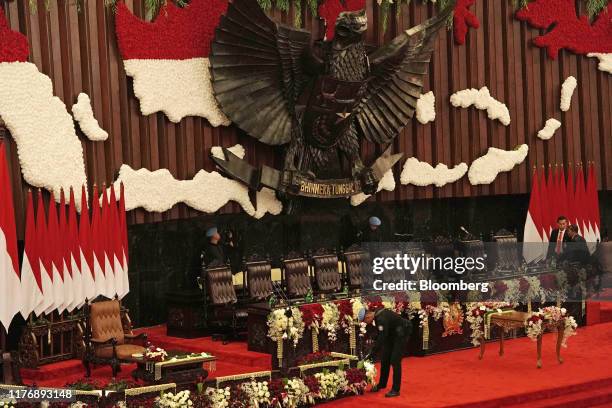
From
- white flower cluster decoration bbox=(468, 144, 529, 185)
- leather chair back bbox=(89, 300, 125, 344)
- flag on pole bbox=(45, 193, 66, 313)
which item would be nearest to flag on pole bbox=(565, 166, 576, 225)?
white flower cluster decoration bbox=(468, 144, 529, 185)

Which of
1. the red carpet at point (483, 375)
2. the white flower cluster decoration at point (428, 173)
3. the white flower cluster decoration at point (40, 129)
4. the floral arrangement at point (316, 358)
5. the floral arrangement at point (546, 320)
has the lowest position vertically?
the red carpet at point (483, 375)

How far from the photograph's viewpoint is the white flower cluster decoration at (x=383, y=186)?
14.1 meters

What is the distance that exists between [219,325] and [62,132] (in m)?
2.57

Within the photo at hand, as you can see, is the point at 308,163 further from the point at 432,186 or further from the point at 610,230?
the point at 610,230

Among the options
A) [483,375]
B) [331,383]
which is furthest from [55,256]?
[483,375]

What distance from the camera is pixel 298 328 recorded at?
10961mm

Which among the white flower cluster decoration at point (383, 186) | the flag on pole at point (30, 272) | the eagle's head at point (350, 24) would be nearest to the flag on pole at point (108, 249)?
the flag on pole at point (30, 272)

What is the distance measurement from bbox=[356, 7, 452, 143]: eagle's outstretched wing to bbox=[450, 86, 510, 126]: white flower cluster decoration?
Answer: 0.79m

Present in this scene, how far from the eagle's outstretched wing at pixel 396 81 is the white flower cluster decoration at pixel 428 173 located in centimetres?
61

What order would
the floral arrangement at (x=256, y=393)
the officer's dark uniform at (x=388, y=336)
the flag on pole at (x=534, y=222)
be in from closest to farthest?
the floral arrangement at (x=256, y=393) < the officer's dark uniform at (x=388, y=336) < the flag on pole at (x=534, y=222)

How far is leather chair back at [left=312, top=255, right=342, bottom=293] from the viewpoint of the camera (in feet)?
43.9

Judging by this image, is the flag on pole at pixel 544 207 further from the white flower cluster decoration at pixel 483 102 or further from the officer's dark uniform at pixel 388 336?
the officer's dark uniform at pixel 388 336

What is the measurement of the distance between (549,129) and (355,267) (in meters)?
3.81

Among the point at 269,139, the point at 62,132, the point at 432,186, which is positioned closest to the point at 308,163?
the point at 269,139
